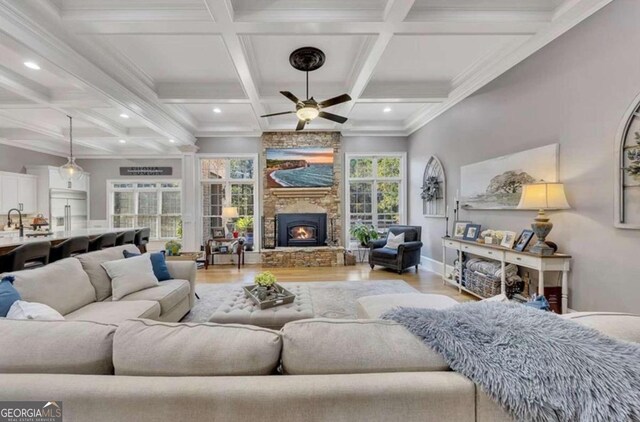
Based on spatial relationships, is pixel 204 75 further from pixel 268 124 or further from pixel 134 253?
pixel 134 253

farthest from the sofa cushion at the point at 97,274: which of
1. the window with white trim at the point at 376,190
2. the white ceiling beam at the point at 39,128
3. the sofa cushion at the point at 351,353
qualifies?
the window with white trim at the point at 376,190

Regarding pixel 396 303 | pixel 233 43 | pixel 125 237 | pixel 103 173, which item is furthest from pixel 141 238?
pixel 103 173

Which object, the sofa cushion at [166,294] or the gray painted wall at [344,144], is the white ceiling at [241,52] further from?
the sofa cushion at [166,294]

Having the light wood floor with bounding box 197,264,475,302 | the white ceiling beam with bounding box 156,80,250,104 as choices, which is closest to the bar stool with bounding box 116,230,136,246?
the light wood floor with bounding box 197,264,475,302

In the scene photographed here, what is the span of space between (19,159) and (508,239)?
32.0ft

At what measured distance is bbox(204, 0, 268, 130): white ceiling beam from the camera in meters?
2.49

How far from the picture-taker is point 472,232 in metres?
4.21

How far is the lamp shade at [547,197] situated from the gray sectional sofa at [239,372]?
76.7 inches

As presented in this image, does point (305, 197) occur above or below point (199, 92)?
below

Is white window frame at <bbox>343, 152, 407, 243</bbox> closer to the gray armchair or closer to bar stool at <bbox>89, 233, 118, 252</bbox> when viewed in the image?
the gray armchair

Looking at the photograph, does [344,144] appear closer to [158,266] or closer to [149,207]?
Result: [158,266]

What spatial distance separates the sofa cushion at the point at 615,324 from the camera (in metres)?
1.13

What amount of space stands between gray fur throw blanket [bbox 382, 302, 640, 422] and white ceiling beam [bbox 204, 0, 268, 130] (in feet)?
9.43

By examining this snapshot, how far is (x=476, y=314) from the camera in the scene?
1206mm
